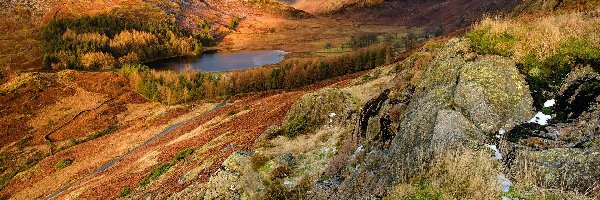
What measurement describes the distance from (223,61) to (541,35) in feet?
534

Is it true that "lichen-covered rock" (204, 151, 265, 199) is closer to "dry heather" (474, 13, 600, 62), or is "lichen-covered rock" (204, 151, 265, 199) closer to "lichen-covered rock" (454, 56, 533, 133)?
"lichen-covered rock" (454, 56, 533, 133)

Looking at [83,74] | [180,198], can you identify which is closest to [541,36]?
[180,198]

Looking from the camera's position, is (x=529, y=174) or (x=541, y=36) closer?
(x=529, y=174)

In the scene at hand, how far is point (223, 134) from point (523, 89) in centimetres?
3218

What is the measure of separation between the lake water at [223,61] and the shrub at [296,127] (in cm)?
12592

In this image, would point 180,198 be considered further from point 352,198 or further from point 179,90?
point 179,90

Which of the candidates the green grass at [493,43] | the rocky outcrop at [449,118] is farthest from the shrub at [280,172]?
the green grass at [493,43]

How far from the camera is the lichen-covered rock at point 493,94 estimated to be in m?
14.1

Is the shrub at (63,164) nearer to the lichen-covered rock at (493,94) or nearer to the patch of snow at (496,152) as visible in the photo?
the lichen-covered rock at (493,94)

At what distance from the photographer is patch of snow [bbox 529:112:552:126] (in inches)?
528

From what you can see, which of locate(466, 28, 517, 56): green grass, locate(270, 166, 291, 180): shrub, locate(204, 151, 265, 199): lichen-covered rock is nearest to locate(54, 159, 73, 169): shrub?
locate(204, 151, 265, 199): lichen-covered rock

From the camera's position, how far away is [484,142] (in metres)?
12.8

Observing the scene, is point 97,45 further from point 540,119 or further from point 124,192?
point 540,119

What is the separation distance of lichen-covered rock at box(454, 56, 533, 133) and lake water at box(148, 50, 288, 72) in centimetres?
13800
